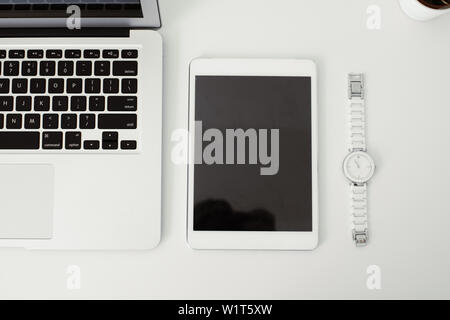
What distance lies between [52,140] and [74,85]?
A: 0.09 meters

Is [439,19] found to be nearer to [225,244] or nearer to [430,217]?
[430,217]

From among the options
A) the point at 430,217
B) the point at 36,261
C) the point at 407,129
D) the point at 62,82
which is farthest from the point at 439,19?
the point at 36,261

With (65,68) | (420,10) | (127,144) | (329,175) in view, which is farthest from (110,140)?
(420,10)

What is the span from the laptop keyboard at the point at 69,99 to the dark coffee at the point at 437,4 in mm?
454

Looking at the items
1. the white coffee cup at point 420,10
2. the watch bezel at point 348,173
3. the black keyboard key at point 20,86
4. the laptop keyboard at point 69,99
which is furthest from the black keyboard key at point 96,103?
the white coffee cup at point 420,10

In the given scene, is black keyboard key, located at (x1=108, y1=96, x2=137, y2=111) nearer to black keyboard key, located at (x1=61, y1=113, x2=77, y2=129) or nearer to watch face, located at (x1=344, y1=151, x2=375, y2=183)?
black keyboard key, located at (x1=61, y1=113, x2=77, y2=129)

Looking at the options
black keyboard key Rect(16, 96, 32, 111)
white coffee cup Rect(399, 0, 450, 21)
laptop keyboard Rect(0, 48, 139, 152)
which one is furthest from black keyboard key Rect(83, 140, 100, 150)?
white coffee cup Rect(399, 0, 450, 21)

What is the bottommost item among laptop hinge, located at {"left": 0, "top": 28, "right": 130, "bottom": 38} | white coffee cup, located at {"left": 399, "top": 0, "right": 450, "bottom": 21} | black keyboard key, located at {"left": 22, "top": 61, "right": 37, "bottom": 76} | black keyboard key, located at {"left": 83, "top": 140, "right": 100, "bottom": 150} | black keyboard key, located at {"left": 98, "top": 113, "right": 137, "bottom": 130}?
black keyboard key, located at {"left": 83, "top": 140, "right": 100, "bottom": 150}

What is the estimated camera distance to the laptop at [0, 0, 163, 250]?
59 centimetres

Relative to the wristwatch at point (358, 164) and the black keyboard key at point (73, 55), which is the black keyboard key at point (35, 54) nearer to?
the black keyboard key at point (73, 55)

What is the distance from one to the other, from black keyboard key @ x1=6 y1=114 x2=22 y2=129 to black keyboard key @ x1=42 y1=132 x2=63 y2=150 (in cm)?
4

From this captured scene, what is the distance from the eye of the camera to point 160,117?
1.98 feet

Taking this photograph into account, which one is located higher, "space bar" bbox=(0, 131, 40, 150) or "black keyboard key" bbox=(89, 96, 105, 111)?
"black keyboard key" bbox=(89, 96, 105, 111)
